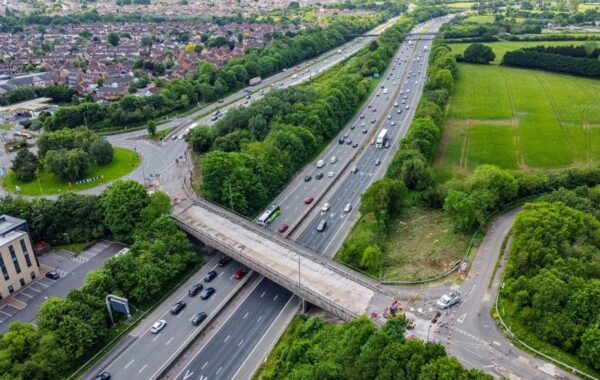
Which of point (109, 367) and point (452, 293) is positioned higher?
point (452, 293)

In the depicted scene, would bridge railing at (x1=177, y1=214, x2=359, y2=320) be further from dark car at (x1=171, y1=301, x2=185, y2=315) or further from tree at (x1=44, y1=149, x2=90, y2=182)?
tree at (x1=44, y1=149, x2=90, y2=182)

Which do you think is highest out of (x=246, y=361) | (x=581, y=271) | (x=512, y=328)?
(x=581, y=271)

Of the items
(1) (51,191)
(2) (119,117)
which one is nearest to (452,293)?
(1) (51,191)

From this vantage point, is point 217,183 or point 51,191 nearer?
point 217,183

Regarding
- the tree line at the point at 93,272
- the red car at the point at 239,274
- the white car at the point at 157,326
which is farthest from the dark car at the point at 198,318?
the red car at the point at 239,274

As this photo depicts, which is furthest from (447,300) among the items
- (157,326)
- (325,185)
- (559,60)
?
(559,60)

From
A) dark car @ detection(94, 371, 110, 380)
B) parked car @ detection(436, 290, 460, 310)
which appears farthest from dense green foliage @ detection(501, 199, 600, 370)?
dark car @ detection(94, 371, 110, 380)

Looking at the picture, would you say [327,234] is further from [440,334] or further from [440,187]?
[440,334]
